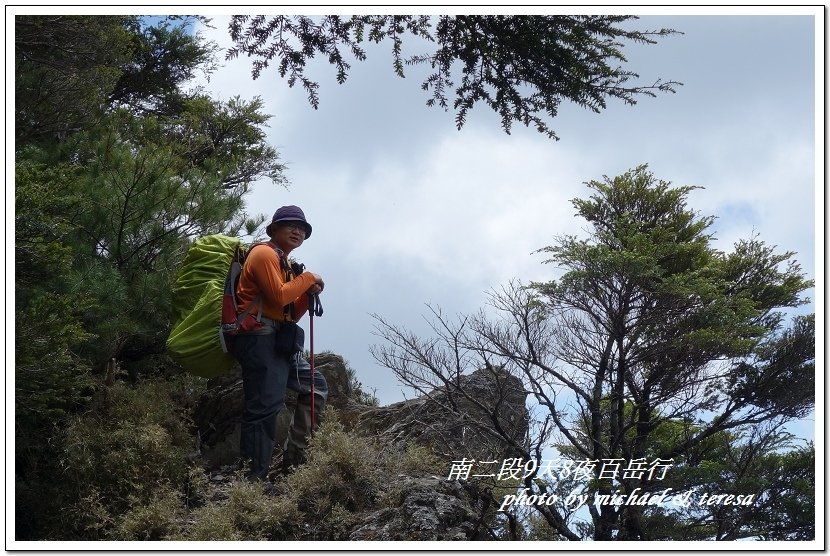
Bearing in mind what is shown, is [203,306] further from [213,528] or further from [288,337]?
[213,528]

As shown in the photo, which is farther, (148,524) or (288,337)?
(288,337)

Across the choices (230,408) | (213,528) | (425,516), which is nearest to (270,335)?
(213,528)

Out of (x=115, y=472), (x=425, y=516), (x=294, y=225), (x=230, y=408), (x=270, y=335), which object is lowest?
(x=425, y=516)

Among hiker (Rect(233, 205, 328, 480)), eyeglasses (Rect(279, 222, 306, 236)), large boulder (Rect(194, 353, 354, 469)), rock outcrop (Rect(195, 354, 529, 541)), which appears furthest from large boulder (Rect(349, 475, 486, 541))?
eyeglasses (Rect(279, 222, 306, 236))

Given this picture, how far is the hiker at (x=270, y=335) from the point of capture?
25.7 ft

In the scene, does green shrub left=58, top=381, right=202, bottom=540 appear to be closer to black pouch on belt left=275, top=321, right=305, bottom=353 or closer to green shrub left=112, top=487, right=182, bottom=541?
green shrub left=112, top=487, right=182, bottom=541

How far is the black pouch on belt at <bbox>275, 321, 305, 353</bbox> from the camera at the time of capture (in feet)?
26.4

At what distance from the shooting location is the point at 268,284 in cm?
773

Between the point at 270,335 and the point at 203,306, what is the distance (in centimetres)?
74

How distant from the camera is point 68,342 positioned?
7848 millimetres

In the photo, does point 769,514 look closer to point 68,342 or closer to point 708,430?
point 708,430

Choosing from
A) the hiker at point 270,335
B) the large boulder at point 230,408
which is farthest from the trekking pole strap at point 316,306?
the large boulder at point 230,408

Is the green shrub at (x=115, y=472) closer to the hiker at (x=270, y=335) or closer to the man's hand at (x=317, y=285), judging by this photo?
the hiker at (x=270, y=335)
